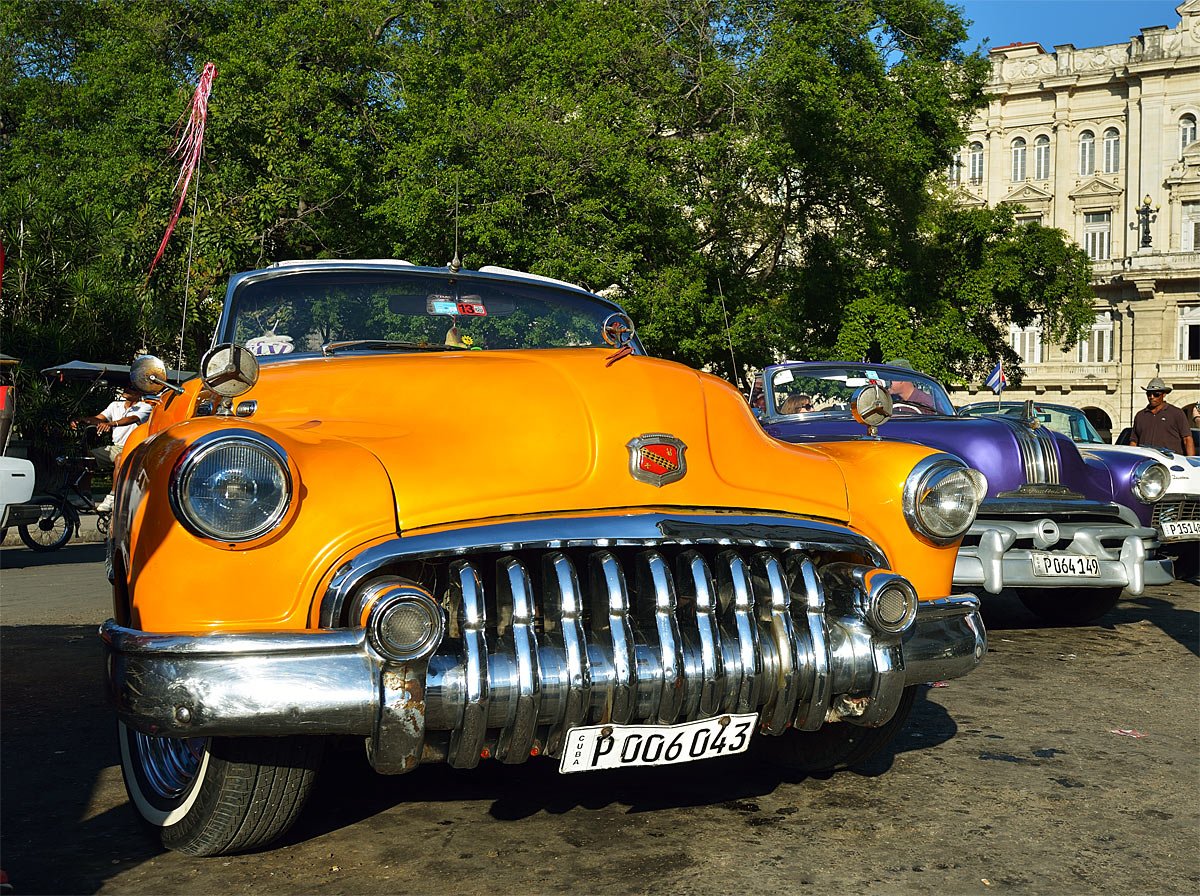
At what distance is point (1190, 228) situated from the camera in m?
58.7

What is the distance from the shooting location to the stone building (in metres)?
57.2

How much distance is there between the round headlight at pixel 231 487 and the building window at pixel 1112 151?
65131 mm

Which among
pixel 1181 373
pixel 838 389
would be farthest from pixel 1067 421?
pixel 1181 373

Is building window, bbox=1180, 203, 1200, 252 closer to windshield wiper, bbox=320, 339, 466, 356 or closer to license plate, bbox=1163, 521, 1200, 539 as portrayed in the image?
license plate, bbox=1163, 521, 1200, 539

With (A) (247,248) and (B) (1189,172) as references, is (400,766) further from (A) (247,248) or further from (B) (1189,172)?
(B) (1189,172)

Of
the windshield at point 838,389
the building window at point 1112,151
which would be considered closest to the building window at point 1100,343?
the building window at point 1112,151

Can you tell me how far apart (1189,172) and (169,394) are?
62.6 metres

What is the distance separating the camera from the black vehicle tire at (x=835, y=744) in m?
4.03

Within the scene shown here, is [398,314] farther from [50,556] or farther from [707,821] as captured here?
[50,556]

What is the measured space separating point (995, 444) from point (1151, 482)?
1.46 m

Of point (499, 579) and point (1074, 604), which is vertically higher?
point (499, 579)

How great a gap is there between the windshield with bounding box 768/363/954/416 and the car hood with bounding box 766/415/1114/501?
0.49 metres

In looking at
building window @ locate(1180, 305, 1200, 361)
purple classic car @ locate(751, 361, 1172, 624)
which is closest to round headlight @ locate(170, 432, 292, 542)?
purple classic car @ locate(751, 361, 1172, 624)

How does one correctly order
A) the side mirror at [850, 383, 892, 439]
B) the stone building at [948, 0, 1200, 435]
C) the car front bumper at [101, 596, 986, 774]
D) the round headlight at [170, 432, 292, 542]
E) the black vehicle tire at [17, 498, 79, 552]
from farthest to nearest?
the stone building at [948, 0, 1200, 435], the black vehicle tire at [17, 498, 79, 552], the side mirror at [850, 383, 892, 439], the round headlight at [170, 432, 292, 542], the car front bumper at [101, 596, 986, 774]
